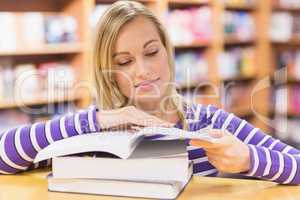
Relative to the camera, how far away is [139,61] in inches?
45.6

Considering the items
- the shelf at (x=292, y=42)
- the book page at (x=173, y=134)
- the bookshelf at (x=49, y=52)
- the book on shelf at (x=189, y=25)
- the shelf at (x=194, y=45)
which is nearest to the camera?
the book page at (x=173, y=134)

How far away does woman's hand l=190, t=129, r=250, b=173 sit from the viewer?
2.95 feet

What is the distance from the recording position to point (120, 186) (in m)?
0.88

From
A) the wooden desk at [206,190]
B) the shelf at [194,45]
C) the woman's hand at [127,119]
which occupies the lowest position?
the wooden desk at [206,190]

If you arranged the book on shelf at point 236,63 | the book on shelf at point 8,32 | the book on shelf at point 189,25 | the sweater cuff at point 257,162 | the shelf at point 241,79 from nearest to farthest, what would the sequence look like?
the sweater cuff at point 257,162, the book on shelf at point 8,32, the book on shelf at point 189,25, the book on shelf at point 236,63, the shelf at point 241,79

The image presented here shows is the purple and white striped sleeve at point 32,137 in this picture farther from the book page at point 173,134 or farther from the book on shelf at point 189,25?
the book on shelf at point 189,25

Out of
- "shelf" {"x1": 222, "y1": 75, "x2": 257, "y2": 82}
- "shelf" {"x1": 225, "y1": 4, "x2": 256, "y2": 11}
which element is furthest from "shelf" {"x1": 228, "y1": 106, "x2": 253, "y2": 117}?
"shelf" {"x1": 225, "y1": 4, "x2": 256, "y2": 11}

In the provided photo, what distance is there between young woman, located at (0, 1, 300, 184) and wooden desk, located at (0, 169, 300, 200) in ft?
0.09

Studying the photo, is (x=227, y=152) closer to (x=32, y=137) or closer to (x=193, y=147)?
(x=193, y=147)

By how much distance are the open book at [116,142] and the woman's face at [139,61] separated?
0.27 meters

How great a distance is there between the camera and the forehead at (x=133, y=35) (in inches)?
45.6

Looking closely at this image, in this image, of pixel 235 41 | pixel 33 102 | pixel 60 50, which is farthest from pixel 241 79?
pixel 33 102

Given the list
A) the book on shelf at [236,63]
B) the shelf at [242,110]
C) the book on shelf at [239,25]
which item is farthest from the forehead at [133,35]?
the shelf at [242,110]

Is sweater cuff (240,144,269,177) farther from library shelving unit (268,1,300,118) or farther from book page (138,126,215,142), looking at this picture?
library shelving unit (268,1,300,118)
